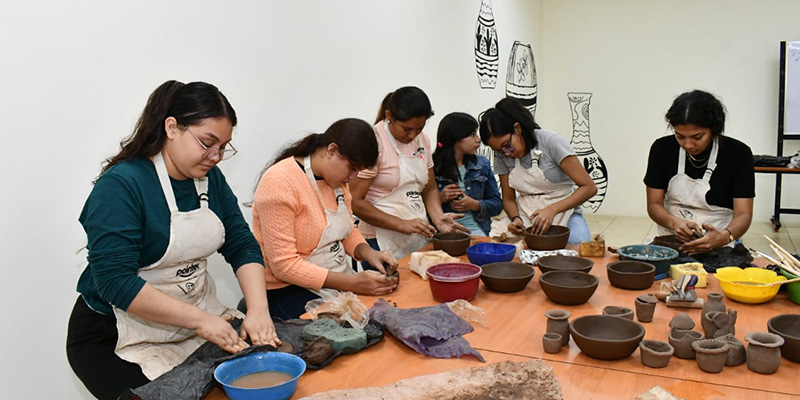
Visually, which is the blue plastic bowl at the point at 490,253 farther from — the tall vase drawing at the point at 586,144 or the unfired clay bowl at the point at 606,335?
the tall vase drawing at the point at 586,144

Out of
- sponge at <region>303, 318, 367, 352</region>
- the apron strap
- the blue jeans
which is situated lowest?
the blue jeans

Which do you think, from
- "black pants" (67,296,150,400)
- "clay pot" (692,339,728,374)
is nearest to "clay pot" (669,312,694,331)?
"clay pot" (692,339,728,374)

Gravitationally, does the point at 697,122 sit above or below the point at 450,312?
above

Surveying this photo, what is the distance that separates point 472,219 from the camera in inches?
155

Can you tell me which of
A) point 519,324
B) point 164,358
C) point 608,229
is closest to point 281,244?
point 164,358

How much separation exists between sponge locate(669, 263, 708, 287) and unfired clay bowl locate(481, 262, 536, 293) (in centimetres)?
55

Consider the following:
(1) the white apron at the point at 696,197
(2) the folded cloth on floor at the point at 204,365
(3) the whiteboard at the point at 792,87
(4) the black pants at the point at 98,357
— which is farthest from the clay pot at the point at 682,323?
(3) the whiteboard at the point at 792,87

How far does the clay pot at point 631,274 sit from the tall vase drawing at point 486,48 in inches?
148

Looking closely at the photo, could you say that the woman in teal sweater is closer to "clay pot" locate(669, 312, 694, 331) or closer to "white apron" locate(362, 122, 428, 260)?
"clay pot" locate(669, 312, 694, 331)

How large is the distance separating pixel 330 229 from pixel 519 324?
0.95m

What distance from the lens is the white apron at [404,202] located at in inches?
131

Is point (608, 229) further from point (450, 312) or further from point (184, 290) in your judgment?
point (184, 290)

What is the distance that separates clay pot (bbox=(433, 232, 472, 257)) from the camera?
289cm

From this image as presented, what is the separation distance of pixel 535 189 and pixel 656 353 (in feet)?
6.83
